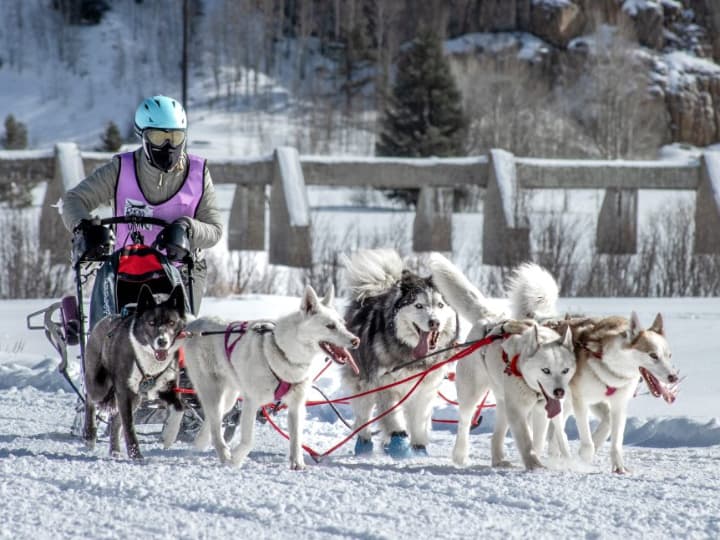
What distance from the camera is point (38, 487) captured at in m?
4.38

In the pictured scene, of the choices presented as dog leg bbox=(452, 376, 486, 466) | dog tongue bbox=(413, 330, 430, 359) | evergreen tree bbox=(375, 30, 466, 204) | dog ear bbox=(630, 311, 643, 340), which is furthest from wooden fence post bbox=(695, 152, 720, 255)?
evergreen tree bbox=(375, 30, 466, 204)

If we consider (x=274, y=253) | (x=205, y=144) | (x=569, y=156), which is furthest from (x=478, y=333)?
(x=205, y=144)

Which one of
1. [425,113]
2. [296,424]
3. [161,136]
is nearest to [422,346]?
[296,424]

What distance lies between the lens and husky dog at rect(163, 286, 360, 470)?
4996 mm

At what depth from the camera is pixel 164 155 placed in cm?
577

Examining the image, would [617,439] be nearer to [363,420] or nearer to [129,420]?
[363,420]

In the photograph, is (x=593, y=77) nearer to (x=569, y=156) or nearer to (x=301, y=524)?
(x=569, y=156)

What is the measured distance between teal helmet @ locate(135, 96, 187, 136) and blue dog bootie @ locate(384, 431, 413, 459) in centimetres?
198

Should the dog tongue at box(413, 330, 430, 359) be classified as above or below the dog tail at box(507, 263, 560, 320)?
below

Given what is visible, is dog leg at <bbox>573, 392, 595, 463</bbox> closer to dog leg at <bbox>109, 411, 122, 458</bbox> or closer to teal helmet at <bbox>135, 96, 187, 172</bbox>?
dog leg at <bbox>109, 411, 122, 458</bbox>

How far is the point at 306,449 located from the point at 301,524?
5.72 feet

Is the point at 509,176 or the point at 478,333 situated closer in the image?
the point at 478,333

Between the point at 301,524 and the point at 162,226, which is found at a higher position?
the point at 162,226

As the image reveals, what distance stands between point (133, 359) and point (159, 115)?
4.37 ft
